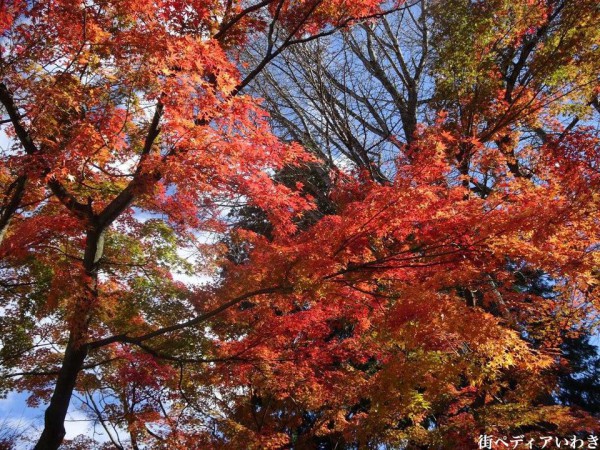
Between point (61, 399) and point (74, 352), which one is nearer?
point (61, 399)

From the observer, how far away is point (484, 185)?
956 centimetres

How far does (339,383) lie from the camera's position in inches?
326

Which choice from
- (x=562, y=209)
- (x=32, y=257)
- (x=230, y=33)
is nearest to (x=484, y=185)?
(x=562, y=209)

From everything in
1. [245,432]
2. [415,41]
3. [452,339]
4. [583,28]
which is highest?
[415,41]

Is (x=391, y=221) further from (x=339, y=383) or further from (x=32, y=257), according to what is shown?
(x=32, y=257)

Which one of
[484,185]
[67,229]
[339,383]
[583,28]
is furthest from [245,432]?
[583,28]

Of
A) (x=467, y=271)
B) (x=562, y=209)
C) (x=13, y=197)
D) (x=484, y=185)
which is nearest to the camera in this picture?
(x=562, y=209)

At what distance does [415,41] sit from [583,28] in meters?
4.63

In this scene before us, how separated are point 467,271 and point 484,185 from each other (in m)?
4.77

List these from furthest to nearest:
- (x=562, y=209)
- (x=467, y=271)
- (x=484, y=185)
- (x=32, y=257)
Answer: (x=484, y=185)
(x=32, y=257)
(x=467, y=271)
(x=562, y=209)

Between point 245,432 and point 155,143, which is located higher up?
point 155,143

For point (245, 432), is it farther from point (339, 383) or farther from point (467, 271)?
point (467, 271)

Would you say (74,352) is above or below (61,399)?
above

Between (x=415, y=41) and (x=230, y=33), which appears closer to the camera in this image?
(x=230, y=33)
